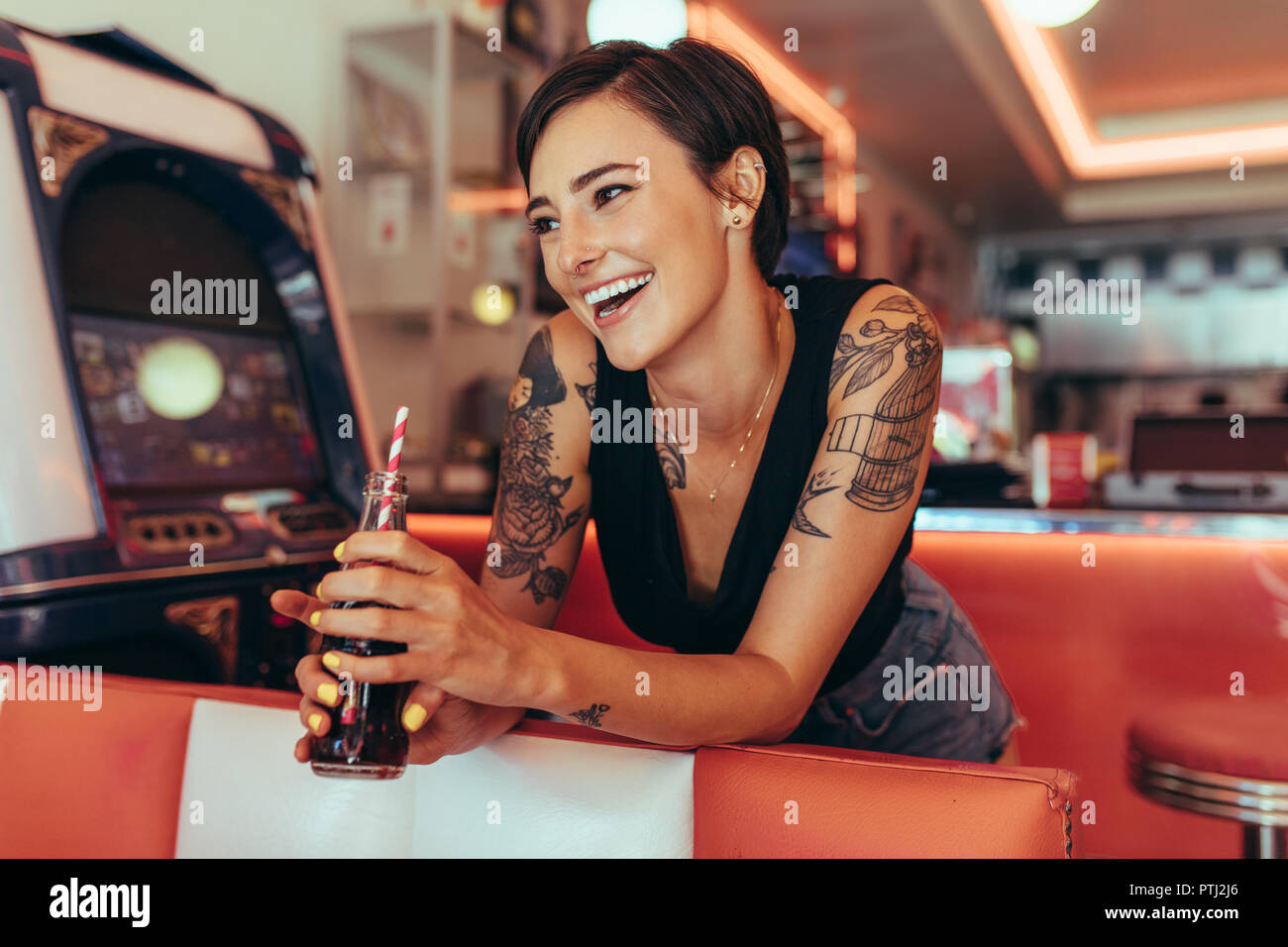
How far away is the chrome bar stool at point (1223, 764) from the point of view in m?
1.28

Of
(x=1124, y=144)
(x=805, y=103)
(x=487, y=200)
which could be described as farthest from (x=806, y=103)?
(x=1124, y=144)

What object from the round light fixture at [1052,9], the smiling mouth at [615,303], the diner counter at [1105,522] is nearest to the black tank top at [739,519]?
the smiling mouth at [615,303]

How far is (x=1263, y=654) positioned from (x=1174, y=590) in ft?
0.62

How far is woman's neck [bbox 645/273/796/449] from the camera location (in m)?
1.17

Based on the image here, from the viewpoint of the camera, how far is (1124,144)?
6730 millimetres

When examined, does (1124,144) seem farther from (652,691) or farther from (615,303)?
(652,691)

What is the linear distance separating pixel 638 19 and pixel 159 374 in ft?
6.63

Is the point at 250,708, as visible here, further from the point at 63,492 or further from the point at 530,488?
the point at 63,492

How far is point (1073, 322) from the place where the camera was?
332 inches

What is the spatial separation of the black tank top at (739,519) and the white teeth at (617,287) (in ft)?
0.47

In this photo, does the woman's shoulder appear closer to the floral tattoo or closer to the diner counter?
the floral tattoo

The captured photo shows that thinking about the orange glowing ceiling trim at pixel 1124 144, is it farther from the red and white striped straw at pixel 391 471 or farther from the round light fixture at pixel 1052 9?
the red and white striped straw at pixel 391 471
